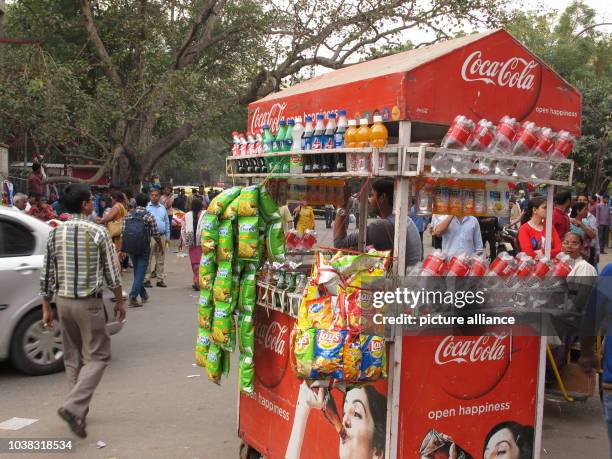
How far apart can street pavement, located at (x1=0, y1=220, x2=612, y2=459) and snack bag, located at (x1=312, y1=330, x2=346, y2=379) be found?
190cm

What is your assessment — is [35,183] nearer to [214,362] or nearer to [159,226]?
[159,226]

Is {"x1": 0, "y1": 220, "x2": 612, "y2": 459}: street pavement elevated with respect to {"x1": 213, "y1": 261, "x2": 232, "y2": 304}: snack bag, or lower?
lower

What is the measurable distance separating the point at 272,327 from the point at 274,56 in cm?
1514

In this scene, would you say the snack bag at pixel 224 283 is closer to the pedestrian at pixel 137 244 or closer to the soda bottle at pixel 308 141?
the soda bottle at pixel 308 141

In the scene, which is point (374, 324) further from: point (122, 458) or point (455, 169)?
point (122, 458)

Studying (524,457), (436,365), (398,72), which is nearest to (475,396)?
(436,365)

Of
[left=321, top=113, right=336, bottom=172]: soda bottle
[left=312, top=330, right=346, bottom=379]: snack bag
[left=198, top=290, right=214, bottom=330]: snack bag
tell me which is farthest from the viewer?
[left=198, top=290, right=214, bottom=330]: snack bag

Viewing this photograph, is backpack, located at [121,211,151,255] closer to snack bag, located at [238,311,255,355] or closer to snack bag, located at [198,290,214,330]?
snack bag, located at [198,290,214,330]

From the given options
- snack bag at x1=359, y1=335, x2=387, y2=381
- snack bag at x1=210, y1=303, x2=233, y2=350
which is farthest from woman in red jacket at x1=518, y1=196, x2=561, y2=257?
snack bag at x1=359, y1=335, x2=387, y2=381

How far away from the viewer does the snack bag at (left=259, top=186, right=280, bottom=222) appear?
13.8ft

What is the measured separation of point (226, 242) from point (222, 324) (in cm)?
53

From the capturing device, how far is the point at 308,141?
4004mm

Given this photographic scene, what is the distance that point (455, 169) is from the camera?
350 centimetres

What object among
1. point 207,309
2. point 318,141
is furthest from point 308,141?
point 207,309
